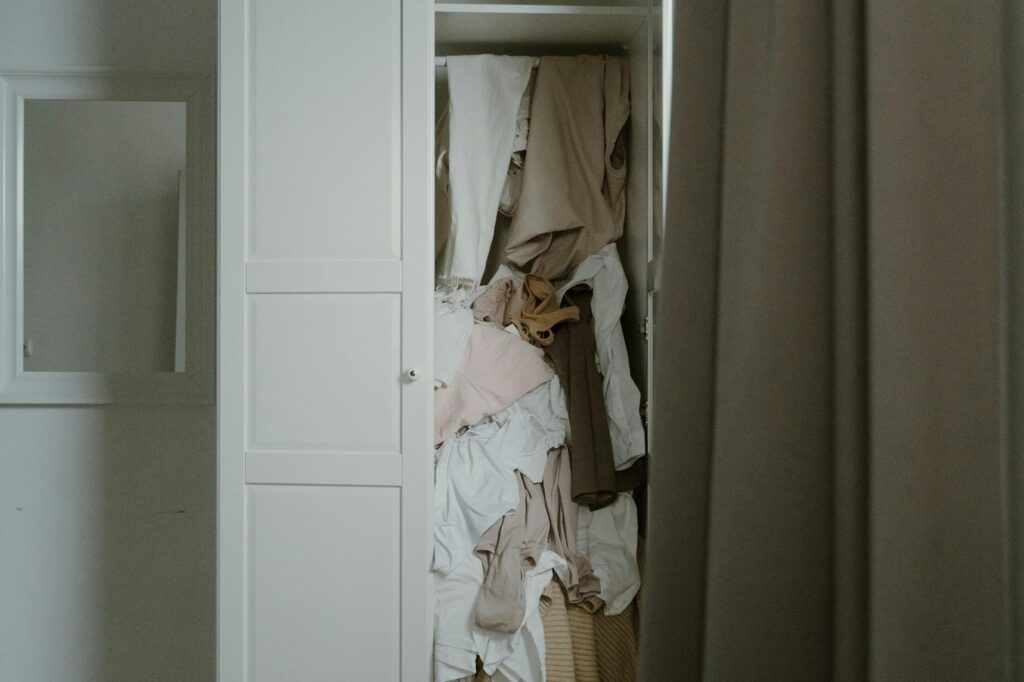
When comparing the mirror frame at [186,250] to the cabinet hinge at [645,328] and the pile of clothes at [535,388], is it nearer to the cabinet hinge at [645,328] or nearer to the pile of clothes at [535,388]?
the pile of clothes at [535,388]

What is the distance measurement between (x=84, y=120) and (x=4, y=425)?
871 millimetres

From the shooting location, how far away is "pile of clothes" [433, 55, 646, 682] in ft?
5.24

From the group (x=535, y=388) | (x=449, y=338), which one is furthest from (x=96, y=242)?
(x=535, y=388)

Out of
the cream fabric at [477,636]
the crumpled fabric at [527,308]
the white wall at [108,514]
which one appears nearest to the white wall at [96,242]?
the white wall at [108,514]

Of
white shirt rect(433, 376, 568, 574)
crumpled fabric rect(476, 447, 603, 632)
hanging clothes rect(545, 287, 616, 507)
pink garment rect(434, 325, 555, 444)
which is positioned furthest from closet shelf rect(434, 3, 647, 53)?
crumpled fabric rect(476, 447, 603, 632)

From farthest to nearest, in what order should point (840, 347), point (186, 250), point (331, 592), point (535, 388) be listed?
point (186, 250), point (535, 388), point (331, 592), point (840, 347)

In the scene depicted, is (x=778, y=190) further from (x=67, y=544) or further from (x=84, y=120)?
(x=67, y=544)

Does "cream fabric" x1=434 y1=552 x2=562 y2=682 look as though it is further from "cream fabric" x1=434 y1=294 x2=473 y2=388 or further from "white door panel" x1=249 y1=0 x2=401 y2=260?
"white door panel" x1=249 y1=0 x2=401 y2=260

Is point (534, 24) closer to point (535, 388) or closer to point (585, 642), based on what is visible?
point (535, 388)

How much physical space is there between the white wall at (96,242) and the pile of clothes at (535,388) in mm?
787

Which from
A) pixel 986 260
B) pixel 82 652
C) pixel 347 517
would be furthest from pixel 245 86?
pixel 82 652

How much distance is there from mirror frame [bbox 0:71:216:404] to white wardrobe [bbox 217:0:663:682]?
481mm

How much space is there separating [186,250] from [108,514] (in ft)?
2.54

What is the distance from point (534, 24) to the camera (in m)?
1.83
